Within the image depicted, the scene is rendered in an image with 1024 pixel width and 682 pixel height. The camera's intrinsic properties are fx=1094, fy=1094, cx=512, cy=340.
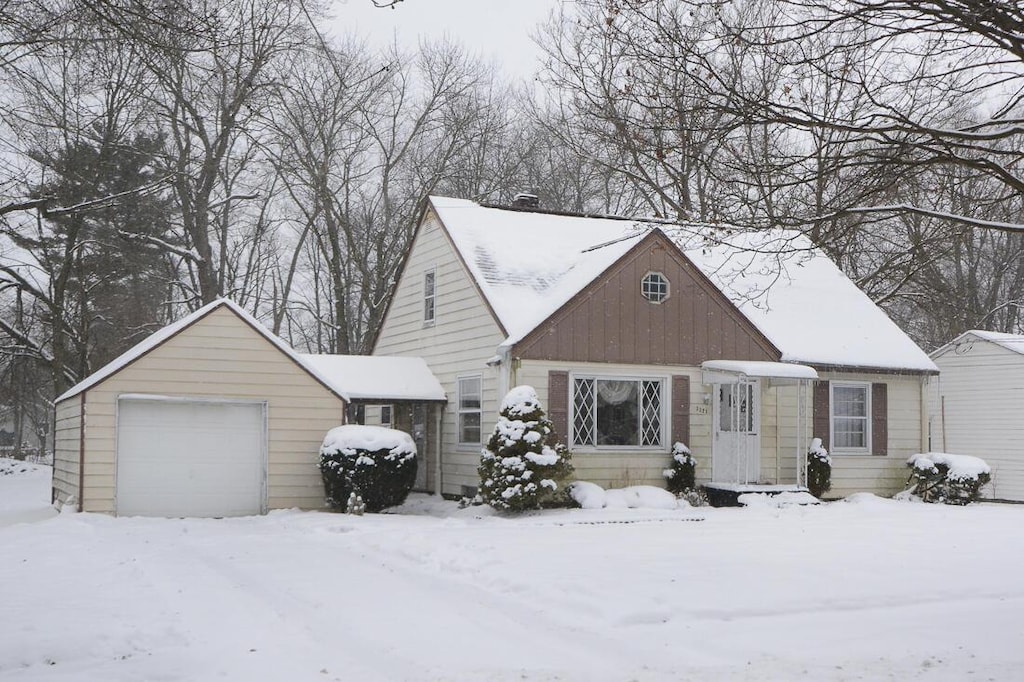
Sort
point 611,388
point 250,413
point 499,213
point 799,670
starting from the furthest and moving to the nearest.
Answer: point 499,213
point 611,388
point 250,413
point 799,670

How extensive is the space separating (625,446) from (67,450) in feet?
32.0

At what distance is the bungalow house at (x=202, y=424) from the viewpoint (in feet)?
57.3

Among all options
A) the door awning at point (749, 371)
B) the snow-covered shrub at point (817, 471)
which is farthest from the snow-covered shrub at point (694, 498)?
the snow-covered shrub at point (817, 471)

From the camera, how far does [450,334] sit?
21703 millimetres

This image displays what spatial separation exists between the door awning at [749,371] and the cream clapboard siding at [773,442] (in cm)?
27

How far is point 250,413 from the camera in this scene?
18.5 metres

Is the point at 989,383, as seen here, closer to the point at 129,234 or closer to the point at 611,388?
the point at 611,388

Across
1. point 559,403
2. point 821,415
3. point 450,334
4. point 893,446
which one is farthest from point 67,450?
point 893,446

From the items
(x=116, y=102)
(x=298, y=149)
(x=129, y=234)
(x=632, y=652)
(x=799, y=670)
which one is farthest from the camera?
(x=298, y=149)

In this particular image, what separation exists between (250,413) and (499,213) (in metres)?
7.34

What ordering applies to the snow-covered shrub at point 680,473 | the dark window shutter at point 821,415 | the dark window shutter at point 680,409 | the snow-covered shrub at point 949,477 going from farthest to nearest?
→ the dark window shutter at point 821,415, the snow-covered shrub at point 949,477, the dark window shutter at point 680,409, the snow-covered shrub at point 680,473

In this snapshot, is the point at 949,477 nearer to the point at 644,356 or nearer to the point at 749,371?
the point at 749,371

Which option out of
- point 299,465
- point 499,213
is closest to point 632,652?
point 299,465

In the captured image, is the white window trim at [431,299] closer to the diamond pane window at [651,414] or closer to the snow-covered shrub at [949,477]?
the diamond pane window at [651,414]
